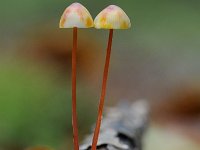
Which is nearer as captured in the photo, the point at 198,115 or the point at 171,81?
the point at 198,115

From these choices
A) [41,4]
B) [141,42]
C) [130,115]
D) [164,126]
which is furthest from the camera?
[41,4]

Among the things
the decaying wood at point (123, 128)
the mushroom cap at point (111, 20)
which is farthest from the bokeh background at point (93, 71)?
the mushroom cap at point (111, 20)

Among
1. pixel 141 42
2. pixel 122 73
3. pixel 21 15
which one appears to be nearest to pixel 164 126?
pixel 122 73

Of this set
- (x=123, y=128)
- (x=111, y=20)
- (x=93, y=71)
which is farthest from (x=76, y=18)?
(x=93, y=71)

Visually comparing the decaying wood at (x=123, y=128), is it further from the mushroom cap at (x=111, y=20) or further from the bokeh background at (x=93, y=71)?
the mushroom cap at (x=111, y=20)

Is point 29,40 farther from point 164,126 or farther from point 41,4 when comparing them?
point 164,126

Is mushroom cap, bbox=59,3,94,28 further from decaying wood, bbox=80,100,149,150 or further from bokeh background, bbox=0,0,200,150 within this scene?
bokeh background, bbox=0,0,200,150
